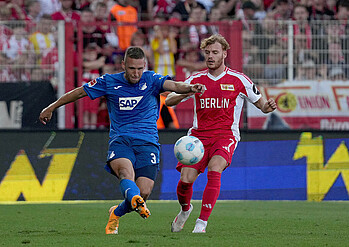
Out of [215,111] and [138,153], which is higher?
[215,111]

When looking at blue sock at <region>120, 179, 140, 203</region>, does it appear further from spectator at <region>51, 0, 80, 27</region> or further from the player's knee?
spectator at <region>51, 0, 80, 27</region>

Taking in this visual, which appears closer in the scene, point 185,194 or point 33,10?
point 185,194

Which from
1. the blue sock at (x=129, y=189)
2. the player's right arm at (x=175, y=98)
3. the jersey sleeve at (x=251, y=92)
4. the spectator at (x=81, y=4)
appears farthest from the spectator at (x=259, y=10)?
the blue sock at (x=129, y=189)

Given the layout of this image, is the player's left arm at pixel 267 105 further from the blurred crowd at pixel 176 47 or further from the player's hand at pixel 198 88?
the blurred crowd at pixel 176 47

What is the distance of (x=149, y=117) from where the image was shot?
27.2ft

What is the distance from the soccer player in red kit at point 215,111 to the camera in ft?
28.0

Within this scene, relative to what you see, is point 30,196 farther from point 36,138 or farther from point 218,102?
point 218,102

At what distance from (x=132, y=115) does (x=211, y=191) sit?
3.91 ft

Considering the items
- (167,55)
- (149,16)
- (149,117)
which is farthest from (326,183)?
(149,117)

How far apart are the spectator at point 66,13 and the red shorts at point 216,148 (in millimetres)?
7679

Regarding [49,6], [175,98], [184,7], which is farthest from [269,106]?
[49,6]

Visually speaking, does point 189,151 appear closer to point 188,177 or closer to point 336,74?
point 188,177

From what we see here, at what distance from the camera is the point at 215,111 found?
881cm

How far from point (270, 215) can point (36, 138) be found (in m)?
4.71
